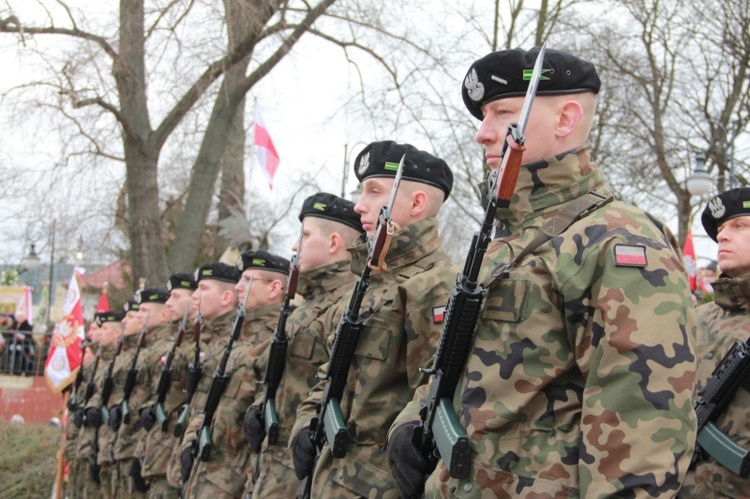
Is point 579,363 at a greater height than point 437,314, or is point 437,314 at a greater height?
point 579,363

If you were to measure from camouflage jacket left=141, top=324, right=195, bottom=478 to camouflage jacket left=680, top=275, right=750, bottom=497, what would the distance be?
436 cm

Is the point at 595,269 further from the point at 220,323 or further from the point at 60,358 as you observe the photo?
the point at 60,358

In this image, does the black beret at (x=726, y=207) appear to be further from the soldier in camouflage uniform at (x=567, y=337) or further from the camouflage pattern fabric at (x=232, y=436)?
the camouflage pattern fabric at (x=232, y=436)

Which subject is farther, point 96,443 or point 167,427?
point 96,443

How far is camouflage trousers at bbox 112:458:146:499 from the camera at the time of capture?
838 cm

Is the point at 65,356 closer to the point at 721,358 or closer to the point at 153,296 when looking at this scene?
the point at 153,296

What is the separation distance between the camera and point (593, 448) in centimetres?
201

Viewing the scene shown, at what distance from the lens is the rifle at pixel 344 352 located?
3.34 m

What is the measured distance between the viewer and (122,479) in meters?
8.58

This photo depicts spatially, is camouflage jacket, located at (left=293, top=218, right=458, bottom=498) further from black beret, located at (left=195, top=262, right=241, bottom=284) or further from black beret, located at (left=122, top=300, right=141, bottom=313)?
black beret, located at (left=122, top=300, right=141, bottom=313)

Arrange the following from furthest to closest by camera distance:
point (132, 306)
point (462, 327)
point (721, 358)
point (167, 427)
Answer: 1. point (132, 306)
2. point (167, 427)
3. point (721, 358)
4. point (462, 327)

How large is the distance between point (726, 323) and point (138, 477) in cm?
573

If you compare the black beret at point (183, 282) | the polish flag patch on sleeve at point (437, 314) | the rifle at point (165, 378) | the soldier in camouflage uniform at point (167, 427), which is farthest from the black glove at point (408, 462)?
the black beret at point (183, 282)

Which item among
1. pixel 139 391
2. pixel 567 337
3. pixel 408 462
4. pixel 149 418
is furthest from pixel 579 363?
pixel 139 391
